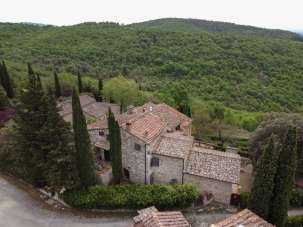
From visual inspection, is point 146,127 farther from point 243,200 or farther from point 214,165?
point 243,200

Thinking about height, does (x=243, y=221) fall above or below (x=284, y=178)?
below

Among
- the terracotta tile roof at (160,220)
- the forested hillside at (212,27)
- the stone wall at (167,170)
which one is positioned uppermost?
the forested hillside at (212,27)

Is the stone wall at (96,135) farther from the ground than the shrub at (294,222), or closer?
farther from the ground

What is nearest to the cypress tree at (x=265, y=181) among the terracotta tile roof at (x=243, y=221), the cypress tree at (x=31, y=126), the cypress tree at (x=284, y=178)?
the cypress tree at (x=284, y=178)

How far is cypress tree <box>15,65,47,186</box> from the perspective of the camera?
27188 millimetres

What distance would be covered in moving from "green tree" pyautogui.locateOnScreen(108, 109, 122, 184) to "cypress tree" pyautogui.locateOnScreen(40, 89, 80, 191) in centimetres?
377

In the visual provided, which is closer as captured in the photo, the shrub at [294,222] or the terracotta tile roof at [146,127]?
the shrub at [294,222]

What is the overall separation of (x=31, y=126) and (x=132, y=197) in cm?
1192

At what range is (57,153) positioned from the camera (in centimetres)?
2683

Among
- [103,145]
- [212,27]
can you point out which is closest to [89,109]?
[103,145]

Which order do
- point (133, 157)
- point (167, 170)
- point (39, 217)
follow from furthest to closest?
point (133, 157) → point (167, 170) → point (39, 217)

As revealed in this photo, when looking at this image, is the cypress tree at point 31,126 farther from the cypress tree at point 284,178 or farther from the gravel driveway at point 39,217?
the cypress tree at point 284,178

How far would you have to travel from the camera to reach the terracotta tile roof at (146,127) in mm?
29438

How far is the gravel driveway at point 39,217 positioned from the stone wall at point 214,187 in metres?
7.54
